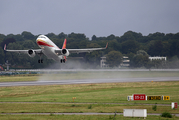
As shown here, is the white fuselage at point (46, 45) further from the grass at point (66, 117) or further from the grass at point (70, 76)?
the grass at point (70, 76)

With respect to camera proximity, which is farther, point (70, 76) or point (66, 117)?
point (70, 76)

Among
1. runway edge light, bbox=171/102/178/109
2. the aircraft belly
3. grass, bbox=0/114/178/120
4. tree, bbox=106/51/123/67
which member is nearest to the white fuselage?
the aircraft belly

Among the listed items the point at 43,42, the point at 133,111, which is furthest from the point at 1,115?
the point at 43,42

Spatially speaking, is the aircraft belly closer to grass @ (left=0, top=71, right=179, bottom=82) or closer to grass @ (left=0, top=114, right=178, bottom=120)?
grass @ (left=0, top=114, right=178, bottom=120)

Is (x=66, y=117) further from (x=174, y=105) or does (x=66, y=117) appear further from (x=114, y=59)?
(x=114, y=59)

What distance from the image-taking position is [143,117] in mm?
26172

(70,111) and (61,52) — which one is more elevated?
(61,52)

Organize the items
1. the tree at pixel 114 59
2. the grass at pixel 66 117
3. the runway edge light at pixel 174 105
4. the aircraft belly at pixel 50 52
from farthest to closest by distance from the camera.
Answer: the tree at pixel 114 59 → the aircraft belly at pixel 50 52 → the runway edge light at pixel 174 105 → the grass at pixel 66 117

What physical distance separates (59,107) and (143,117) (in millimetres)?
12842

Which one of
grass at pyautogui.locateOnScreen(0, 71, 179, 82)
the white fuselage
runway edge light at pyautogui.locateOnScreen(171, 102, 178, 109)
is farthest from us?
grass at pyautogui.locateOnScreen(0, 71, 179, 82)

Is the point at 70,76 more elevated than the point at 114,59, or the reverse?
the point at 114,59

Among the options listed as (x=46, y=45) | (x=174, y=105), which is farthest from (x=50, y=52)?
(x=174, y=105)

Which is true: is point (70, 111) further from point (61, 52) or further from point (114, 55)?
point (114, 55)

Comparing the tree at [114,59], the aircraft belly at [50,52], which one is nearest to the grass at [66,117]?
the aircraft belly at [50,52]
